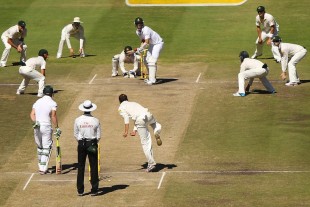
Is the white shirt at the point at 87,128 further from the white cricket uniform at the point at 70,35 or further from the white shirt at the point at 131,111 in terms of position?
the white cricket uniform at the point at 70,35

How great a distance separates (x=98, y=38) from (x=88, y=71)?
18.9 feet

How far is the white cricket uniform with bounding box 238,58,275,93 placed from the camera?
39.5m

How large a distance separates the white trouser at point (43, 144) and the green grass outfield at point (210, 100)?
102cm

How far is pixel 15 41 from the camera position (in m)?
45.5

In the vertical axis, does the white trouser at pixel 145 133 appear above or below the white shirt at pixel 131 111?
below

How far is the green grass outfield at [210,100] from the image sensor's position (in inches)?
1203

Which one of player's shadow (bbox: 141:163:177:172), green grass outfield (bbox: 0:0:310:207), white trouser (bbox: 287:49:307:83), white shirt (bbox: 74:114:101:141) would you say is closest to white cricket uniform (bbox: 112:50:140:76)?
green grass outfield (bbox: 0:0:310:207)

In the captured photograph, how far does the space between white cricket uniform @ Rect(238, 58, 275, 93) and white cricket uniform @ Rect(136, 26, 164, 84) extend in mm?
3519

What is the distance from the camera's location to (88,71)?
4438 cm

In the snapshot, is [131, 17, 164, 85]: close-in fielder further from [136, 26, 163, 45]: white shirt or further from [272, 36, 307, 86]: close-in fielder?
[272, 36, 307, 86]: close-in fielder

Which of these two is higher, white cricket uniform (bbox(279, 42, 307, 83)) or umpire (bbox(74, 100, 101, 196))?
white cricket uniform (bbox(279, 42, 307, 83))

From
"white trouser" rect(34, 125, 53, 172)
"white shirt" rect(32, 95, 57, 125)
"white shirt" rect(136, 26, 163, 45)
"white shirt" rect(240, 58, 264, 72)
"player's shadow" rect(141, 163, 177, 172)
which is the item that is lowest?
"player's shadow" rect(141, 163, 177, 172)

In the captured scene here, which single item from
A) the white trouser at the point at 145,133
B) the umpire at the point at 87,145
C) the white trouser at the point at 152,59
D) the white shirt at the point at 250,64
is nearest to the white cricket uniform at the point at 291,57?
the white shirt at the point at 250,64

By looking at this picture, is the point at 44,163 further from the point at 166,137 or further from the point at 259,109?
the point at 259,109
